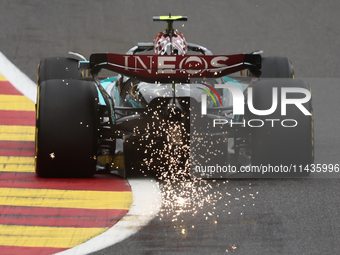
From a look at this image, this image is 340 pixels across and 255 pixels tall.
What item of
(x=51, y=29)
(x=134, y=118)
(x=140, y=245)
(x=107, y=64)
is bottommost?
(x=140, y=245)

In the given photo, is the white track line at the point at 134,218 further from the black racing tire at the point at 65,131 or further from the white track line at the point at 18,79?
the white track line at the point at 18,79

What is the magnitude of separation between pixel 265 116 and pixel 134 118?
126 centimetres

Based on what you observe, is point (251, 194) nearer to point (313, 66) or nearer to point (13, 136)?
point (13, 136)

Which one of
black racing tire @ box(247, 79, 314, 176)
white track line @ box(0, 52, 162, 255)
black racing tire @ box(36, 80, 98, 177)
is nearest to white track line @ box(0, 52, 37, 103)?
black racing tire @ box(36, 80, 98, 177)

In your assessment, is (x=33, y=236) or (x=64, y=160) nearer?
(x=33, y=236)

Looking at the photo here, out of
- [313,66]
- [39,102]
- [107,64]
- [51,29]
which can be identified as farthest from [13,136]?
[313,66]

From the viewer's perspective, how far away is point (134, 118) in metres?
6.03

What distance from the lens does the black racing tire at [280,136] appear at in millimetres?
6059

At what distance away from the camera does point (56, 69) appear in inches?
311

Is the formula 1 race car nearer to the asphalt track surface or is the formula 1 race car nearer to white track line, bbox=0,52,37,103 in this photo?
the asphalt track surface

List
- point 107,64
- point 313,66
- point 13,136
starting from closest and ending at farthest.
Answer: point 107,64
point 13,136
point 313,66

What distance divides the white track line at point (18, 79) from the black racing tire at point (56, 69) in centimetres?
183

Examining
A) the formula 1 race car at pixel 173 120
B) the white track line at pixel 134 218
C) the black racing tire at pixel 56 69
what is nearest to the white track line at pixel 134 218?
the white track line at pixel 134 218

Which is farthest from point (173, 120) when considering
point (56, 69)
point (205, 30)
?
point (205, 30)
